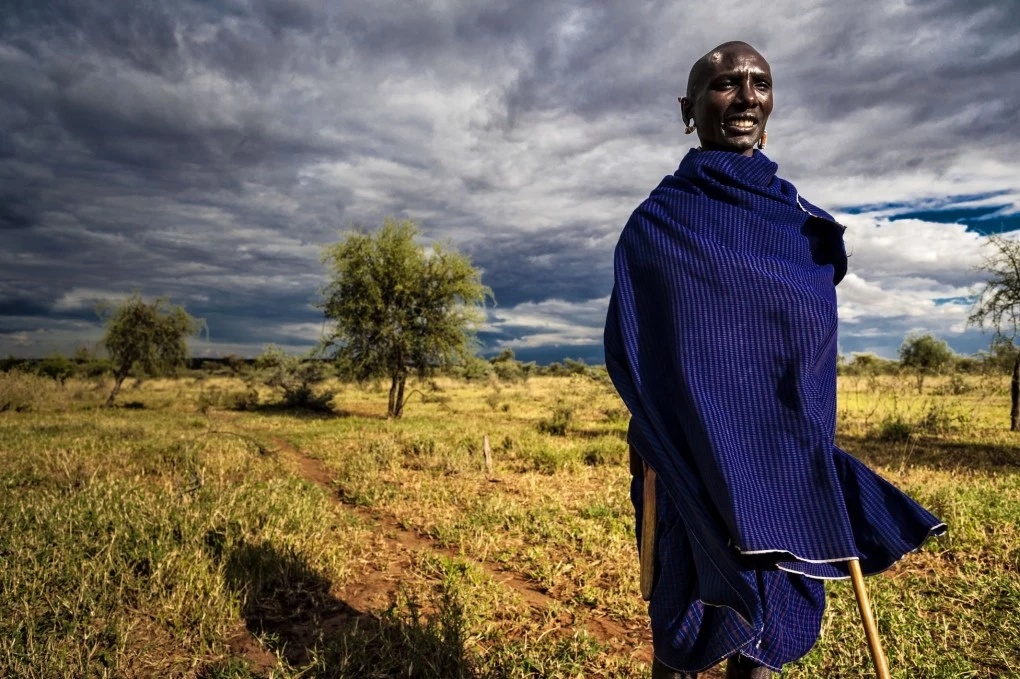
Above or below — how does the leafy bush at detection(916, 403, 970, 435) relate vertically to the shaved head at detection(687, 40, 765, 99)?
below

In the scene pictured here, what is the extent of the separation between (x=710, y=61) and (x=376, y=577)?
14.7 feet

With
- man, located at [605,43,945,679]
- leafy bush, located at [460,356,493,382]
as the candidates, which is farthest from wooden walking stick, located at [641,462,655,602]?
leafy bush, located at [460,356,493,382]

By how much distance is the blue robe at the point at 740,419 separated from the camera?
1636 mm

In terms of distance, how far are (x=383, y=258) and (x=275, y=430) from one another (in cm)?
820

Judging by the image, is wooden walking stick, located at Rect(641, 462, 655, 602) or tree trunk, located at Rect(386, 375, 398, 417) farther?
tree trunk, located at Rect(386, 375, 398, 417)

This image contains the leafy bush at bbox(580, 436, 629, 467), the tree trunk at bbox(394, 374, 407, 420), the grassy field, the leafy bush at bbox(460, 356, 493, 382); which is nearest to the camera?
the grassy field

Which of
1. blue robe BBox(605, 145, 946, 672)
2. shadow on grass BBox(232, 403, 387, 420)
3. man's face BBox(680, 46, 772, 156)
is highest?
man's face BBox(680, 46, 772, 156)

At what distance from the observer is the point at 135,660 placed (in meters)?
3.30

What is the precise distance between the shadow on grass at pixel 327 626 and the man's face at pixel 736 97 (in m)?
3.10

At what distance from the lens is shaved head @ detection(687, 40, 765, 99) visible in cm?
203

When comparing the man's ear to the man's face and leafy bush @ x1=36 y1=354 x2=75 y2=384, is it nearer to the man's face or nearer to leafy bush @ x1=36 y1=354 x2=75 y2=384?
the man's face

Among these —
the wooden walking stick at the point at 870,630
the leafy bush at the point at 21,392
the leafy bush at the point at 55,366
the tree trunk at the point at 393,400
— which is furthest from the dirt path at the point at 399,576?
A: the leafy bush at the point at 55,366

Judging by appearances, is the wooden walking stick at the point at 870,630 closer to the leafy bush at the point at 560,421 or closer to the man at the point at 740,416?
the man at the point at 740,416

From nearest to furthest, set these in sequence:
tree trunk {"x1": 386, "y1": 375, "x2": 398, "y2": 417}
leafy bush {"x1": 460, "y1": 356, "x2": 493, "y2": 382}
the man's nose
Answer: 1. the man's nose
2. tree trunk {"x1": 386, "y1": 375, "x2": 398, "y2": 417}
3. leafy bush {"x1": 460, "y1": 356, "x2": 493, "y2": 382}
